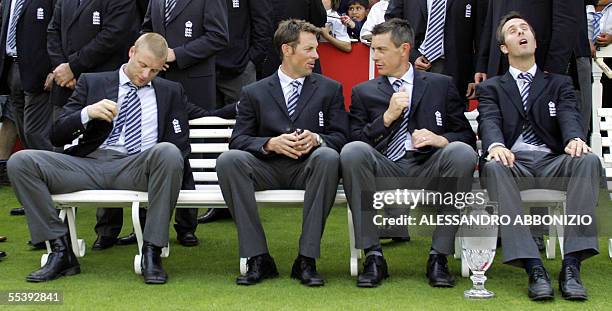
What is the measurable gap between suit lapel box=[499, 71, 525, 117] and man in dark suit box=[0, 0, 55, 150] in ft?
12.8

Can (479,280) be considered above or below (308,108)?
below

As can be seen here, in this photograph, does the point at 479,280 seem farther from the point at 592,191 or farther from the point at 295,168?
the point at 295,168

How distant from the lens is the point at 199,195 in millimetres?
6535

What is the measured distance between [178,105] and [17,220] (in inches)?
95.3

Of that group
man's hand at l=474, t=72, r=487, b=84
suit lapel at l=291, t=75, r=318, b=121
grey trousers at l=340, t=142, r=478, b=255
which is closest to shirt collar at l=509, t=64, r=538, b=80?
grey trousers at l=340, t=142, r=478, b=255

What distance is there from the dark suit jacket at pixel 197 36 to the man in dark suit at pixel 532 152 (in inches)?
88.6

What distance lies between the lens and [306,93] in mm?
6805

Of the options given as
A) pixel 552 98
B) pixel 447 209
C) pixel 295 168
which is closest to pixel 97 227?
pixel 295 168

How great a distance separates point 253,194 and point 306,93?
86 centimetres

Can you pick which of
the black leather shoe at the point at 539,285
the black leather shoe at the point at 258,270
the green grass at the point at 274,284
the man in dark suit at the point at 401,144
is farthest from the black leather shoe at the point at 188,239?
the black leather shoe at the point at 539,285

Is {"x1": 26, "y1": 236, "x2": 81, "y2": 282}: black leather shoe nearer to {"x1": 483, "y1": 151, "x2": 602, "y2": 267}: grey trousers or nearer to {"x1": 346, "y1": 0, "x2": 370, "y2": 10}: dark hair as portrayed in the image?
{"x1": 483, "y1": 151, "x2": 602, "y2": 267}: grey trousers

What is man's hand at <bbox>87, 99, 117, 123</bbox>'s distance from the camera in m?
6.50

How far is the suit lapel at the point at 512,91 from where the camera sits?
6.54m

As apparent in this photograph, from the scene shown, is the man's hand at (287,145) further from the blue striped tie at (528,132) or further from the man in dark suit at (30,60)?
the man in dark suit at (30,60)
